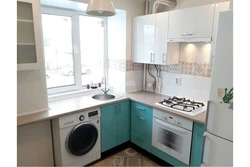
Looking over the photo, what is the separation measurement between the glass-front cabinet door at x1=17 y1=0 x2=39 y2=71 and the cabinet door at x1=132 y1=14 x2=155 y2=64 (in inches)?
57.7

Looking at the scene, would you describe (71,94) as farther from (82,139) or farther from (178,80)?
(178,80)

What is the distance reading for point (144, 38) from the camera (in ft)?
8.75

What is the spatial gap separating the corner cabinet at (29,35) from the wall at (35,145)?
73cm

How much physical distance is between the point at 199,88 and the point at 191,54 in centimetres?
47

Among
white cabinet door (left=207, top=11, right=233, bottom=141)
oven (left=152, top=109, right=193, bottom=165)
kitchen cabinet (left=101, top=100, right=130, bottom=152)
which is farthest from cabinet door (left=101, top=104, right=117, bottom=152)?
white cabinet door (left=207, top=11, right=233, bottom=141)

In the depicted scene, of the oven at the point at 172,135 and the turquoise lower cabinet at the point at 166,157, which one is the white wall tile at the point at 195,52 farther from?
the turquoise lower cabinet at the point at 166,157

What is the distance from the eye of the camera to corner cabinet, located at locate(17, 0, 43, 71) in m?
1.78

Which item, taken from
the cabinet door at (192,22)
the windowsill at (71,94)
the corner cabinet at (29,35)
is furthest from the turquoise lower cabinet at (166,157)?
the corner cabinet at (29,35)

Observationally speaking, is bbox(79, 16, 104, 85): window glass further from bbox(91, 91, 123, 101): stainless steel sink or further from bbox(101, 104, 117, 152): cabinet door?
bbox(101, 104, 117, 152): cabinet door

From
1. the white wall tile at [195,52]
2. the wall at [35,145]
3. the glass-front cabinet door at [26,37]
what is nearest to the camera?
the glass-front cabinet door at [26,37]

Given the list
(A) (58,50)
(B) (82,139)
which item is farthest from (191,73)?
(A) (58,50)

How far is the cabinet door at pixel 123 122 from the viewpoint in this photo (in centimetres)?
261

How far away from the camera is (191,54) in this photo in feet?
7.96
